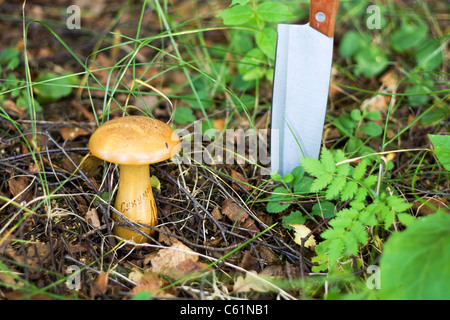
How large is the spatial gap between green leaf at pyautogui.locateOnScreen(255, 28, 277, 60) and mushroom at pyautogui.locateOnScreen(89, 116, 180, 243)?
3.09 ft

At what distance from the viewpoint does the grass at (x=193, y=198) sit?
1770 millimetres

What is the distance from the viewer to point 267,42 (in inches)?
98.0

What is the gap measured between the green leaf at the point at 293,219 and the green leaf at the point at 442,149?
75 cm

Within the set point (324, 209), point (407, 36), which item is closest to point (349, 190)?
point (324, 209)

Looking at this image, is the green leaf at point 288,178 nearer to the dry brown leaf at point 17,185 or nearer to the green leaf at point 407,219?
the green leaf at point 407,219

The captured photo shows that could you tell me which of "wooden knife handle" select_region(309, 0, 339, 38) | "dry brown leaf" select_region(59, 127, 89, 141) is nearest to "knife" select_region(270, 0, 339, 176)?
"wooden knife handle" select_region(309, 0, 339, 38)

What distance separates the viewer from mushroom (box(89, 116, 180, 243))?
67.7 inches

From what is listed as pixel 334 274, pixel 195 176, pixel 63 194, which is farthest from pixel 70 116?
pixel 334 274

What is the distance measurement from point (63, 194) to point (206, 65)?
154 centimetres

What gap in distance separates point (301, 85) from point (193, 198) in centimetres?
84

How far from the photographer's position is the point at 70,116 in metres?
2.80

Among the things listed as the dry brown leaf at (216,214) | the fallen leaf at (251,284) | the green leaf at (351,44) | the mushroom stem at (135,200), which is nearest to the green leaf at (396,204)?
the fallen leaf at (251,284)

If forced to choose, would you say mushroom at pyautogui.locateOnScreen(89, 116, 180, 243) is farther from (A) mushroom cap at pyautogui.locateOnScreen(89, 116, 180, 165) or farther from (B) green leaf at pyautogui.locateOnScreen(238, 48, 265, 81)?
(B) green leaf at pyautogui.locateOnScreen(238, 48, 265, 81)

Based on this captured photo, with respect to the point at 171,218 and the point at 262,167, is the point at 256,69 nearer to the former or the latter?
the point at 262,167
